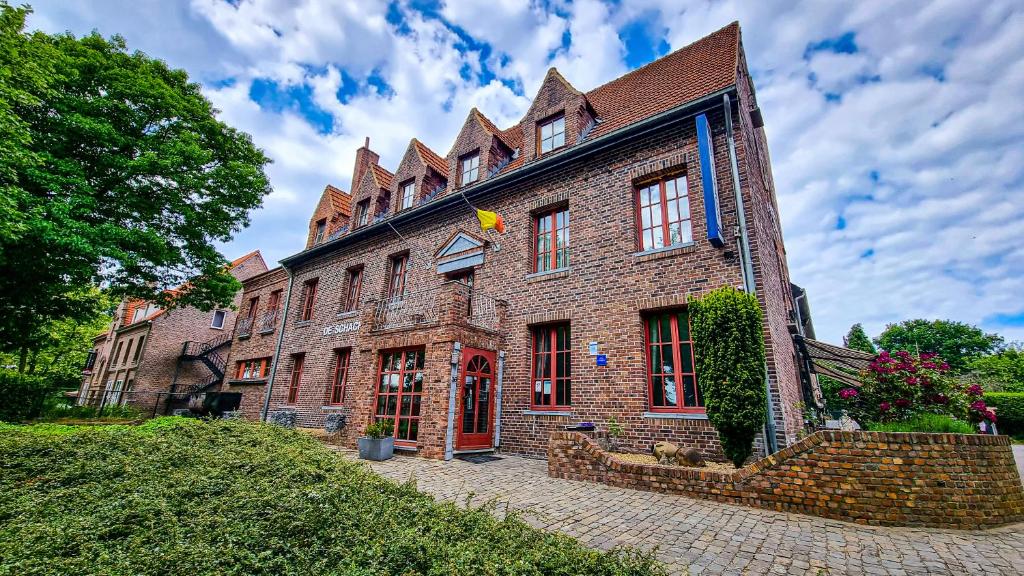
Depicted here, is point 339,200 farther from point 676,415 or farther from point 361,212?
point 676,415

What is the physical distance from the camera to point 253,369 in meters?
17.6

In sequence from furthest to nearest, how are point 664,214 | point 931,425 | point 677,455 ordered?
point 664,214 < point 677,455 < point 931,425

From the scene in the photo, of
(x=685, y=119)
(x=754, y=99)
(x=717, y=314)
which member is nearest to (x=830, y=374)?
(x=717, y=314)

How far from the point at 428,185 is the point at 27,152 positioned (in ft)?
30.4

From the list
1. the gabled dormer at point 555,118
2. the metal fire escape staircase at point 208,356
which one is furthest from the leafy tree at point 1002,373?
the metal fire escape staircase at point 208,356

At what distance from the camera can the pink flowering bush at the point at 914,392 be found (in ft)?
19.5

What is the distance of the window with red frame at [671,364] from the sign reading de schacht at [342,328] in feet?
32.6

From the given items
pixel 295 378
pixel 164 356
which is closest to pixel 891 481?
pixel 295 378

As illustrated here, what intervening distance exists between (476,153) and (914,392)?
11.5 m

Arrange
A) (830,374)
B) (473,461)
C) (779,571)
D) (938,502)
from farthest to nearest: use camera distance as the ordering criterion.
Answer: (830,374) < (473,461) < (938,502) < (779,571)

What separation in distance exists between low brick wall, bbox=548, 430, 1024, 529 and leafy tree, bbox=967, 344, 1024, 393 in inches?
1166

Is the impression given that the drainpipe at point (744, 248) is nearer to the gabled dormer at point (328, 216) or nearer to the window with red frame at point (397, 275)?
the window with red frame at point (397, 275)

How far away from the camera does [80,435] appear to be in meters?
6.26

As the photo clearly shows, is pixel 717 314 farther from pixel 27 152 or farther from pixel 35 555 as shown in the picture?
pixel 27 152
